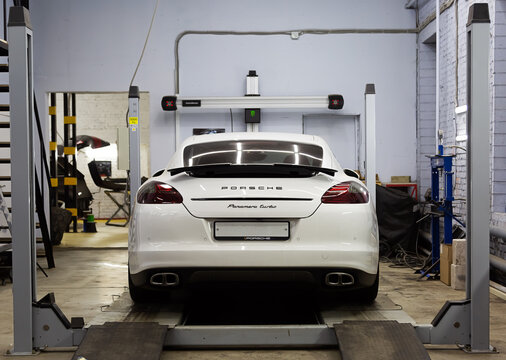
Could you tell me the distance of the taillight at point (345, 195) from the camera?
13.2 ft

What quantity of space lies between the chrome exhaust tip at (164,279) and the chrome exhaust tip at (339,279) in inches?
37.7

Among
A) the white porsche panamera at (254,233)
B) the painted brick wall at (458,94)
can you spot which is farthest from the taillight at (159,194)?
the painted brick wall at (458,94)

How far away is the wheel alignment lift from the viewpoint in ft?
12.2

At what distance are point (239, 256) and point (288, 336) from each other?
0.57 m

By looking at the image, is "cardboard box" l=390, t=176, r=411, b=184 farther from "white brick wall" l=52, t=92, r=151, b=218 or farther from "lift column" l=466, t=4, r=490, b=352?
"white brick wall" l=52, t=92, r=151, b=218

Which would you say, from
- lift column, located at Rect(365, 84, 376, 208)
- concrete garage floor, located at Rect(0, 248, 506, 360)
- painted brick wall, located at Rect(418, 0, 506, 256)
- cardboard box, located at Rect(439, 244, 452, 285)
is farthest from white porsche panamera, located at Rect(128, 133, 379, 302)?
painted brick wall, located at Rect(418, 0, 506, 256)

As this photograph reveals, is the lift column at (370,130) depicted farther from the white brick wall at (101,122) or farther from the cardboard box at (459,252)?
the white brick wall at (101,122)

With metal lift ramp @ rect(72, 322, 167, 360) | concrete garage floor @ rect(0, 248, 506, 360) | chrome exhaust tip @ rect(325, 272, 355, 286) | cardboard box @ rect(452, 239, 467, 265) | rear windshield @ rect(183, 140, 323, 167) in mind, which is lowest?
concrete garage floor @ rect(0, 248, 506, 360)

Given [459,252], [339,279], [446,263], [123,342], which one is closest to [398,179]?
[446,263]

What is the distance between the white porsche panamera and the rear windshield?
51 centimetres

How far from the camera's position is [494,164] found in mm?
6938

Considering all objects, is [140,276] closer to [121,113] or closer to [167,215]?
[167,215]

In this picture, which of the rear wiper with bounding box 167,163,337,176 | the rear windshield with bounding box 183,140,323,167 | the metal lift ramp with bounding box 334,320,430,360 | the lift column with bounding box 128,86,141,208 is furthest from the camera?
the lift column with bounding box 128,86,141,208

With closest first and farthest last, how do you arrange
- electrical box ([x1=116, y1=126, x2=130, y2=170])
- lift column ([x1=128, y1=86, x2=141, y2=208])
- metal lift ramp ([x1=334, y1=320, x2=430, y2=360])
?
metal lift ramp ([x1=334, y1=320, x2=430, y2=360]) → lift column ([x1=128, y1=86, x2=141, y2=208]) → electrical box ([x1=116, y1=126, x2=130, y2=170])
